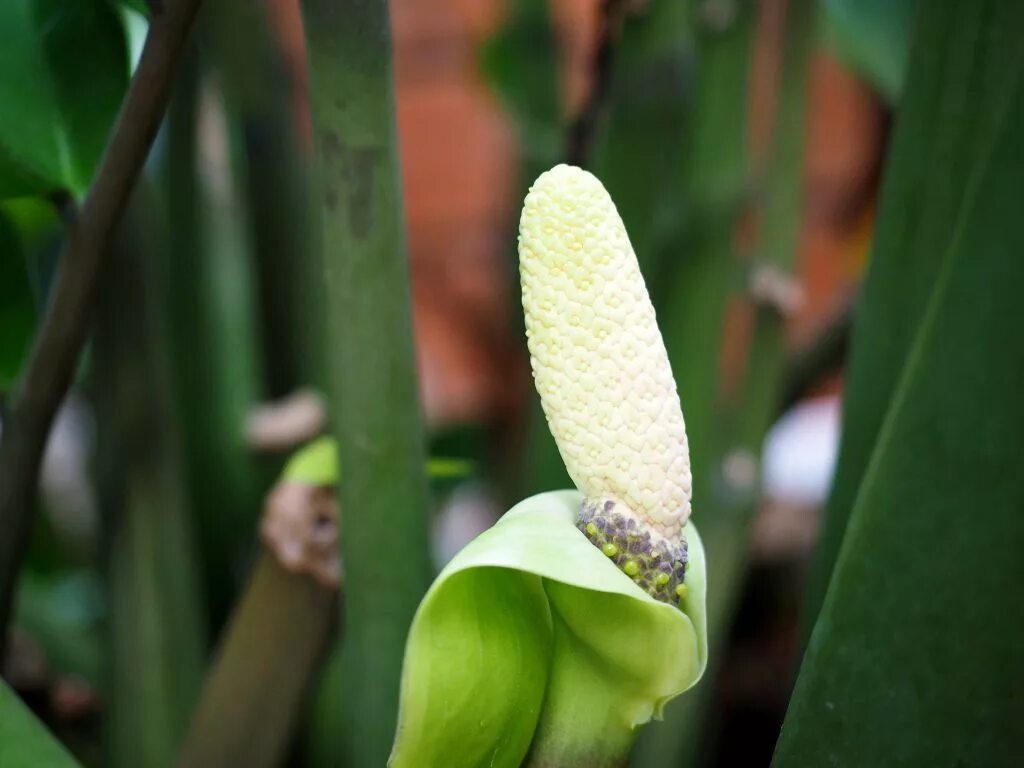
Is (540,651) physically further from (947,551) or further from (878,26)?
(878,26)

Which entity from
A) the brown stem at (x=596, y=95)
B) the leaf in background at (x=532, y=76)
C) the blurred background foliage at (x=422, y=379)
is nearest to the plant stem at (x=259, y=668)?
the blurred background foliage at (x=422, y=379)

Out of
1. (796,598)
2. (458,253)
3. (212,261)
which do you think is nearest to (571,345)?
(212,261)

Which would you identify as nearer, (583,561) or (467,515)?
(583,561)

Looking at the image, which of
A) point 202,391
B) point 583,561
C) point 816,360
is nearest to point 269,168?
point 202,391

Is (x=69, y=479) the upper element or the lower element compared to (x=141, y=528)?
lower

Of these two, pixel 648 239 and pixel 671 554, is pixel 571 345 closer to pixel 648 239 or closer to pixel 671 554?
pixel 671 554

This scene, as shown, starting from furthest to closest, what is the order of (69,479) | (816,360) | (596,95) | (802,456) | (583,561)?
(802,456) < (69,479) < (816,360) < (596,95) < (583,561)

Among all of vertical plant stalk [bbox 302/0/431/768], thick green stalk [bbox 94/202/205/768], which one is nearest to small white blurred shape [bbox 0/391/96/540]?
thick green stalk [bbox 94/202/205/768]

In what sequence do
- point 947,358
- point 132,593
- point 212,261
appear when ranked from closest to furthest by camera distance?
point 947,358 → point 132,593 → point 212,261
